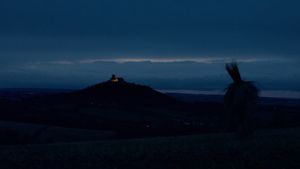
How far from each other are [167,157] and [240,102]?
6275mm

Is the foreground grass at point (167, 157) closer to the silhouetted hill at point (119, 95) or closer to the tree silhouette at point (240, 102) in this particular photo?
the tree silhouette at point (240, 102)

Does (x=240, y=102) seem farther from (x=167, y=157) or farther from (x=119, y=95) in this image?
(x=119, y=95)

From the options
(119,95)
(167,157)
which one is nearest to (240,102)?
(167,157)

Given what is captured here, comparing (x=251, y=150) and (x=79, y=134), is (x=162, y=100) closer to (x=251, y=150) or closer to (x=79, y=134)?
(x=79, y=134)

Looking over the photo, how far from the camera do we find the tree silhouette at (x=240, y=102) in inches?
979

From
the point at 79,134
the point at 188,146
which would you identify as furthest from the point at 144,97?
the point at 188,146

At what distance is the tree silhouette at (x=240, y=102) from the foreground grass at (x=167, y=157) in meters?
2.43

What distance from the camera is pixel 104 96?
2245 inches

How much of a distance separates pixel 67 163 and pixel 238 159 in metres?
5.53

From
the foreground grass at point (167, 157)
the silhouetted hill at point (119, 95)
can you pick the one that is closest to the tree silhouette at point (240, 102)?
the foreground grass at point (167, 157)

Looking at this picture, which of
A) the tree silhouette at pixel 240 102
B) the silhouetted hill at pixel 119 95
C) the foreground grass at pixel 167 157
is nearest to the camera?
the foreground grass at pixel 167 157

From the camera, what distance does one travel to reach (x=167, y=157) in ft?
65.1

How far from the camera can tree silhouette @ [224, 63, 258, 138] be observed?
24859mm

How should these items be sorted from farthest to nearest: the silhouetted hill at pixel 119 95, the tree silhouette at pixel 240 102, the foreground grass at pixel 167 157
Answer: the silhouetted hill at pixel 119 95 → the tree silhouette at pixel 240 102 → the foreground grass at pixel 167 157
